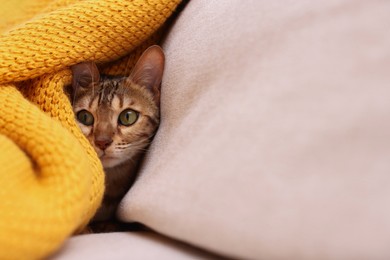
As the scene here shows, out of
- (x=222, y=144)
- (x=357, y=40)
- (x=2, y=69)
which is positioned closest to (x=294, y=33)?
(x=357, y=40)

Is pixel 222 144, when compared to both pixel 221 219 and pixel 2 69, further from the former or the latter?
pixel 2 69

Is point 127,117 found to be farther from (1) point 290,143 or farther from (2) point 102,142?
(1) point 290,143

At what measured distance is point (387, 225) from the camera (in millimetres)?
665

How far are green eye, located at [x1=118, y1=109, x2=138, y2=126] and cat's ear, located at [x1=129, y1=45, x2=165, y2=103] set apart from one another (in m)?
0.07

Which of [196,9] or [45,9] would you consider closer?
[196,9]

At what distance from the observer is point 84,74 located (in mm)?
1249

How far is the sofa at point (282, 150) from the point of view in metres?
0.69

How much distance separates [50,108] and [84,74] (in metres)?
0.18

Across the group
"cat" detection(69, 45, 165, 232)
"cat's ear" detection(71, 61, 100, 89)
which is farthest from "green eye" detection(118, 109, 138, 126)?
"cat's ear" detection(71, 61, 100, 89)

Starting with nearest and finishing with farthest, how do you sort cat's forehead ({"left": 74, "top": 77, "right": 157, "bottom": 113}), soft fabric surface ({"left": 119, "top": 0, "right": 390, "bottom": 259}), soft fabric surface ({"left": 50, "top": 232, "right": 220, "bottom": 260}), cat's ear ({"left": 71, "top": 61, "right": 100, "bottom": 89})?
soft fabric surface ({"left": 119, "top": 0, "right": 390, "bottom": 259}) → soft fabric surface ({"left": 50, "top": 232, "right": 220, "bottom": 260}) → cat's ear ({"left": 71, "top": 61, "right": 100, "bottom": 89}) → cat's forehead ({"left": 74, "top": 77, "right": 157, "bottom": 113})

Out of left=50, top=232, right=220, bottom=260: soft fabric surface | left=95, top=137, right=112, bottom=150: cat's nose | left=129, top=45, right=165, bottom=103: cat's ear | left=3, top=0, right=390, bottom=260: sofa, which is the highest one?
left=3, top=0, right=390, bottom=260: sofa

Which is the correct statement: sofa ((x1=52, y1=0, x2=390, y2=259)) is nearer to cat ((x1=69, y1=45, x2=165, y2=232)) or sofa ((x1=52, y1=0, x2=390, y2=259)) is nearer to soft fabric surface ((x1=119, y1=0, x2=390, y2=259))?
soft fabric surface ((x1=119, y1=0, x2=390, y2=259))

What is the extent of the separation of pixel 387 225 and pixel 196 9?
27.3 inches

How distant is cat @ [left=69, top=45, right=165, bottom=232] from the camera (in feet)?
4.06
